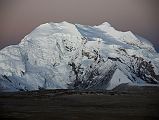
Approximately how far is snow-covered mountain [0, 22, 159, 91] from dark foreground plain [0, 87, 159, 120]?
461 millimetres

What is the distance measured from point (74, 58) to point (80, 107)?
4447 mm

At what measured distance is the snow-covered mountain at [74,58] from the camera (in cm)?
972

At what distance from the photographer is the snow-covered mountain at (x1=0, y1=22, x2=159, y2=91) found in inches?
383

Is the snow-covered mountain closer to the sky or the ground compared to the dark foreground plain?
closer to the sky

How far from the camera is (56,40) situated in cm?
1295

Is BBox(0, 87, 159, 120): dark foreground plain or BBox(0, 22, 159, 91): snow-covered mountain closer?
BBox(0, 87, 159, 120): dark foreground plain

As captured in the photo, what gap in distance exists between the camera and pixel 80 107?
9070 millimetres

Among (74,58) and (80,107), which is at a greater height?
(74,58)

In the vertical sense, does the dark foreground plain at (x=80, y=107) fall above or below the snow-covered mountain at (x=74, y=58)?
below

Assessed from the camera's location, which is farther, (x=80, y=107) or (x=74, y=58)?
(x=74, y=58)

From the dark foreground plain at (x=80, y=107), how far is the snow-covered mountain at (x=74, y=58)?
46cm
